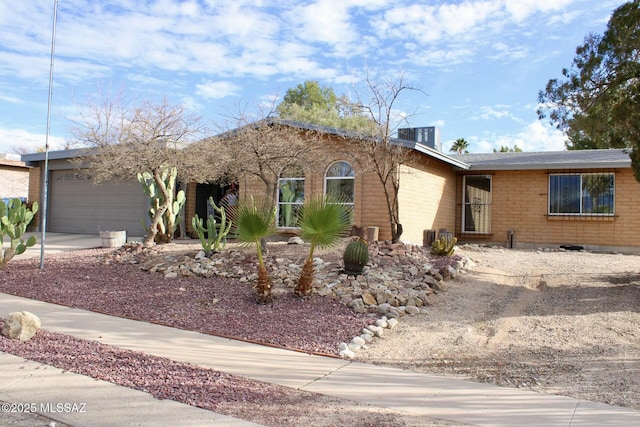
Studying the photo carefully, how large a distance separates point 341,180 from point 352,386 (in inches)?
416

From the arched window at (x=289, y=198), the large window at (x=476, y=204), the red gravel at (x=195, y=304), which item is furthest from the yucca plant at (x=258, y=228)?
the large window at (x=476, y=204)

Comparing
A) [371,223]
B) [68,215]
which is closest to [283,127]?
[371,223]

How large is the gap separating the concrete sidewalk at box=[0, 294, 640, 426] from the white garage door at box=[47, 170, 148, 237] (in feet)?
43.3

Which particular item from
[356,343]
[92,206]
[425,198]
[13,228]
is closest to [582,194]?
[425,198]

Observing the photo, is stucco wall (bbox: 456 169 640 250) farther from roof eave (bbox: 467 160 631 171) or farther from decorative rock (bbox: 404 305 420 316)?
decorative rock (bbox: 404 305 420 316)

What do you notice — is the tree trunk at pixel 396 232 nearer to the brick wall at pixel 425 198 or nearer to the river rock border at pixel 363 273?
the river rock border at pixel 363 273

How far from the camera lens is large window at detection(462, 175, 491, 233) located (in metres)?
19.2

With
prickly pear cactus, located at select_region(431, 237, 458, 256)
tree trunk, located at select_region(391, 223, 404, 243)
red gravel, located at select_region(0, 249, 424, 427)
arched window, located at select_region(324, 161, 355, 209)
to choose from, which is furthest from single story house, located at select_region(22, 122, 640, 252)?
red gravel, located at select_region(0, 249, 424, 427)

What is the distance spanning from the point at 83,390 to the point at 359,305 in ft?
13.9

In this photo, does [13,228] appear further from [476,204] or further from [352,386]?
[476,204]

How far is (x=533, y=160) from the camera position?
18.5 metres

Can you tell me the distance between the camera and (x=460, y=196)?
64.5 ft

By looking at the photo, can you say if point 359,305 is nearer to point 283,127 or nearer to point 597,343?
point 597,343

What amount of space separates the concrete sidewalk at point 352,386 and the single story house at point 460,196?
7.46m
